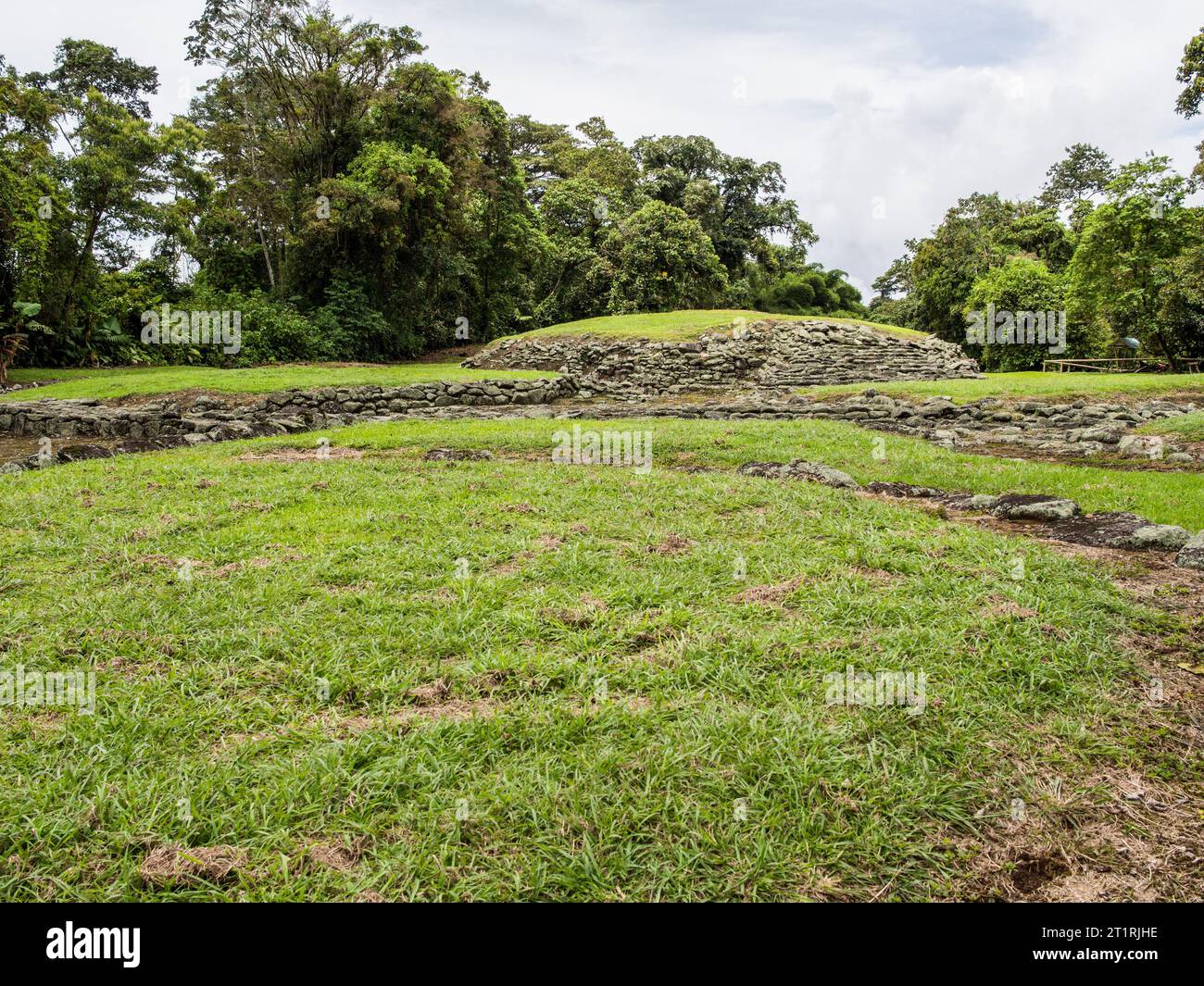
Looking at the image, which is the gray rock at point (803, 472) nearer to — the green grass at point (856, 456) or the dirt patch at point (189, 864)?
the green grass at point (856, 456)

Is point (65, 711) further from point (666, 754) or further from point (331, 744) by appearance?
point (666, 754)

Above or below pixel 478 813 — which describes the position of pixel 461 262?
above

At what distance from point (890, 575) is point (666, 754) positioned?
272 centimetres

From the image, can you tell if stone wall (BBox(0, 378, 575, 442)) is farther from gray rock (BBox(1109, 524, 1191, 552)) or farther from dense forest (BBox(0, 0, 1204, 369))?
gray rock (BBox(1109, 524, 1191, 552))

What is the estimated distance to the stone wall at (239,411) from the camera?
551 inches

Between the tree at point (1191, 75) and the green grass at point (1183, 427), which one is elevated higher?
the tree at point (1191, 75)

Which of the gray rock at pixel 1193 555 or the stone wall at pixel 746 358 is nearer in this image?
the gray rock at pixel 1193 555

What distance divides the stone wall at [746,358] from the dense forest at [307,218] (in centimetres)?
607

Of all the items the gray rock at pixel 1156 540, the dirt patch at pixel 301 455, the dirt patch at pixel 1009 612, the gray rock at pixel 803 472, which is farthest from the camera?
the dirt patch at pixel 301 455

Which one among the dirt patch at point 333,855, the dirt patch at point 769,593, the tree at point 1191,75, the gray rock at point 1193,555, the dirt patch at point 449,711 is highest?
the tree at point 1191,75

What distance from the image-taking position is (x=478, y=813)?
2.50 meters

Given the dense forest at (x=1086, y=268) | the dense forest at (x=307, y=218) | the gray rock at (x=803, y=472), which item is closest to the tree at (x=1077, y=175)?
the dense forest at (x=1086, y=268)
